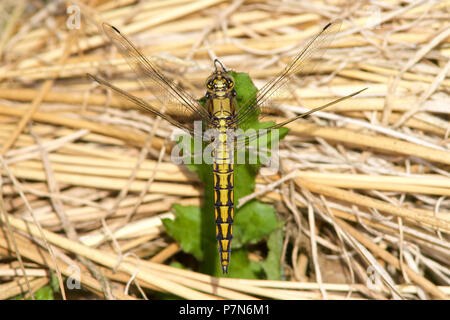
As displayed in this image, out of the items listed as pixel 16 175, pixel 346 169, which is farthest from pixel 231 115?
pixel 16 175

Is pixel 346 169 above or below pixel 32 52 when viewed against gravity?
below

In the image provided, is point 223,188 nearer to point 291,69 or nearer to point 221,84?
point 221,84

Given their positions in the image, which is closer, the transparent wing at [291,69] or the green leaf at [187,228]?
the transparent wing at [291,69]

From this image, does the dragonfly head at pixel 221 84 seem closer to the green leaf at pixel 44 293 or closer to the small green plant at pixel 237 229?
the small green plant at pixel 237 229

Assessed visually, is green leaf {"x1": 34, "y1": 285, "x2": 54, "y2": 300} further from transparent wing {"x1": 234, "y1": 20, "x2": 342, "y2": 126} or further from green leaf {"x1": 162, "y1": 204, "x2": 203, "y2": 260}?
transparent wing {"x1": 234, "y1": 20, "x2": 342, "y2": 126}

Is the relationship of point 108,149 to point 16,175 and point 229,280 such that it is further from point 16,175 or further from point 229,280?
point 229,280

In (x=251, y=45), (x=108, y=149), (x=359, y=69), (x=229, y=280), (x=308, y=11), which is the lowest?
(x=229, y=280)

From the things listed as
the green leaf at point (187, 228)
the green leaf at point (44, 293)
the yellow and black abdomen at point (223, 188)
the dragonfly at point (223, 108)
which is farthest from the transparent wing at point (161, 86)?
the green leaf at point (44, 293)

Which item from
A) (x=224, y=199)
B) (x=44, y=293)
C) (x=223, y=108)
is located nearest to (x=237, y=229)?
(x=224, y=199)
